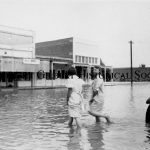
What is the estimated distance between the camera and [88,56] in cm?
5625

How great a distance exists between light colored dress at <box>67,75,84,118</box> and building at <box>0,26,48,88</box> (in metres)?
29.0

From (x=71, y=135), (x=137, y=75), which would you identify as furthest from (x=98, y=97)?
(x=137, y=75)

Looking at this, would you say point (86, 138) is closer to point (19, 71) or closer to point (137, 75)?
point (19, 71)

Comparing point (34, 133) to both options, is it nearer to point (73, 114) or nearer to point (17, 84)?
point (73, 114)

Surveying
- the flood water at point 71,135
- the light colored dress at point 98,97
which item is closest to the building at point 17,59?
the flood water at point 71,135

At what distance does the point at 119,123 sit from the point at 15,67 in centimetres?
2997

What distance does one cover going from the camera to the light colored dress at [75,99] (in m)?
8.18

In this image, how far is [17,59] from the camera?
38344 mm

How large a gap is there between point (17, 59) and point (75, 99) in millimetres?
30965

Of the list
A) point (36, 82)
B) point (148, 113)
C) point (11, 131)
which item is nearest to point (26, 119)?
point (11, 131)

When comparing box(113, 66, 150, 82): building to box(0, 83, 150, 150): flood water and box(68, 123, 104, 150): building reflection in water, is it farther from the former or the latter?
box(68, 123, 104, 150): building reflection in water

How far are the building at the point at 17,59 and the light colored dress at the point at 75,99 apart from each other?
29.0 metres

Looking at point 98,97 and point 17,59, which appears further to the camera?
point 17,59

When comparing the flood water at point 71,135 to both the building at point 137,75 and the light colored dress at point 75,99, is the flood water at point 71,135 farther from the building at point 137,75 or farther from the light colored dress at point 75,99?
the building at point 137,75
